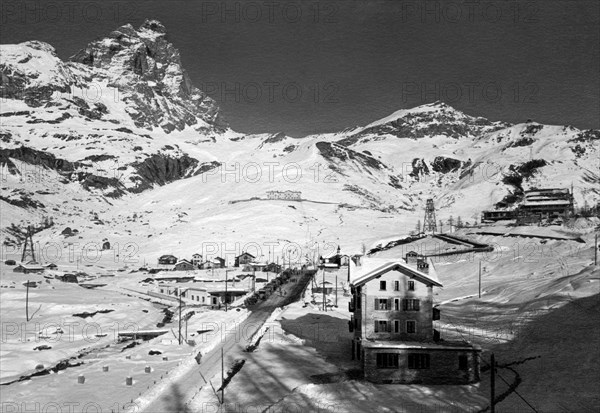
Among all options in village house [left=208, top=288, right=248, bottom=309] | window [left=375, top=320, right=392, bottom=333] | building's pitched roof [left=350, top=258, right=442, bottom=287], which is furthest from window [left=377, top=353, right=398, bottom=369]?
village house [left=208, top=288, right=248, bottom=309]

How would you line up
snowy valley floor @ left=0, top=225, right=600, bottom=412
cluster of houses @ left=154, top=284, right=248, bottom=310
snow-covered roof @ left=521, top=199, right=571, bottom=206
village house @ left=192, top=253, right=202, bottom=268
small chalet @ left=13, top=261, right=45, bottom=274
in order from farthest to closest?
snow-covered roof @ left=521, top=199, right=571, bottom=206
village house @ left=192, top=253, right=202, bottom=268
small chalet @ left=13, top=261, right=45, bottom=274
cluster of houses @ left=154, top=284, right=248, bottom=310
snowy valley floor @ left=0, top=225, right=600, bottom=412

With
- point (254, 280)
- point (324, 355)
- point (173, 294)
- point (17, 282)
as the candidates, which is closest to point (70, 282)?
point (17, 282)

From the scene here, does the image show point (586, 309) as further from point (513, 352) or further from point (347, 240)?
point (347, 240)

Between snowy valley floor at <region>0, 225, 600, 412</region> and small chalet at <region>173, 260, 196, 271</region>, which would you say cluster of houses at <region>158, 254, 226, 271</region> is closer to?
small chalet at <region>173, 260, 196, 271</region>

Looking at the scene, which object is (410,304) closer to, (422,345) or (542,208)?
(422,345)

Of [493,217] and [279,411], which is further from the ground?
[493,217]
